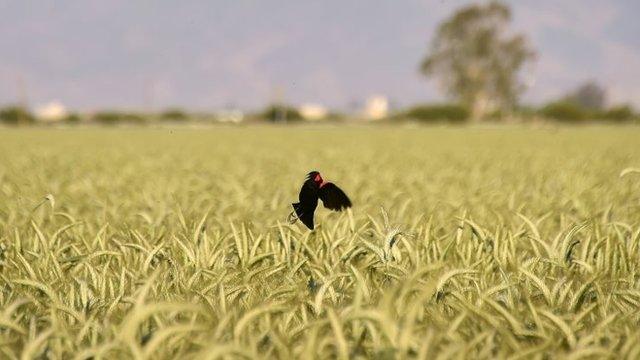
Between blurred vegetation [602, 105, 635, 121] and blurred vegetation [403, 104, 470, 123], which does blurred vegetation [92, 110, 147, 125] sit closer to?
blurred vegetation [403, 104, 470, 123]

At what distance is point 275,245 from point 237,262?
0.28 meters

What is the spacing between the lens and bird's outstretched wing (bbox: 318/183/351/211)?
121 inches

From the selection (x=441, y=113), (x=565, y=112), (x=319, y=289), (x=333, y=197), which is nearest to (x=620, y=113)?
(x=565, y=112)

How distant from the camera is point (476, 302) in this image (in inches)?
114

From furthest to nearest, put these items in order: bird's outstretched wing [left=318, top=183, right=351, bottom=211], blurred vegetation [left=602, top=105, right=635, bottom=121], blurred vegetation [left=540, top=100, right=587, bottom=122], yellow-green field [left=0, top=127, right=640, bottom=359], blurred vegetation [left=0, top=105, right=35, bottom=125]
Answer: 1. blurred vegetation [left=540, top=100, right=587, bottom=122]
2. blurred vegetation [left=602, top=105, right=635, bottom=121]
3. blurred vegetation [left=0, top=105, right=35, bottom=125]
4. bird's outstretched wing [left=318, top=183, right=351, bottom=211]
5. yellow-green field [left=0, top=127, right=640, bottom=359]

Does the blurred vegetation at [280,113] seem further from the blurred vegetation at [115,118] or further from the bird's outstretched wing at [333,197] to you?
the bird's outstretched wing at [333,197]

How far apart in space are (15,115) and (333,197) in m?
89.5

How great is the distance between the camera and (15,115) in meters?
82.9

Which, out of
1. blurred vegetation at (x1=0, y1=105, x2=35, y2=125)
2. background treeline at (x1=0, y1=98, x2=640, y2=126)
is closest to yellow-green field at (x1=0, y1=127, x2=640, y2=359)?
background treeline at (x1=0, y1=98, x2=640, y2=126)

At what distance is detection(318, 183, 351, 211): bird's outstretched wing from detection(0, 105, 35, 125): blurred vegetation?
8770cm

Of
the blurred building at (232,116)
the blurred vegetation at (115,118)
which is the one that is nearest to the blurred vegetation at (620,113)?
the blurred building at (232,116)

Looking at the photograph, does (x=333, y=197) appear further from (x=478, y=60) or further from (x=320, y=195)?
(x=478, y=60)

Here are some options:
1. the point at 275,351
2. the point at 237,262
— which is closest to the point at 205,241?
the point at 237,262

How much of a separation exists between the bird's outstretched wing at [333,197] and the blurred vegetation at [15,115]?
8770 centimetres
